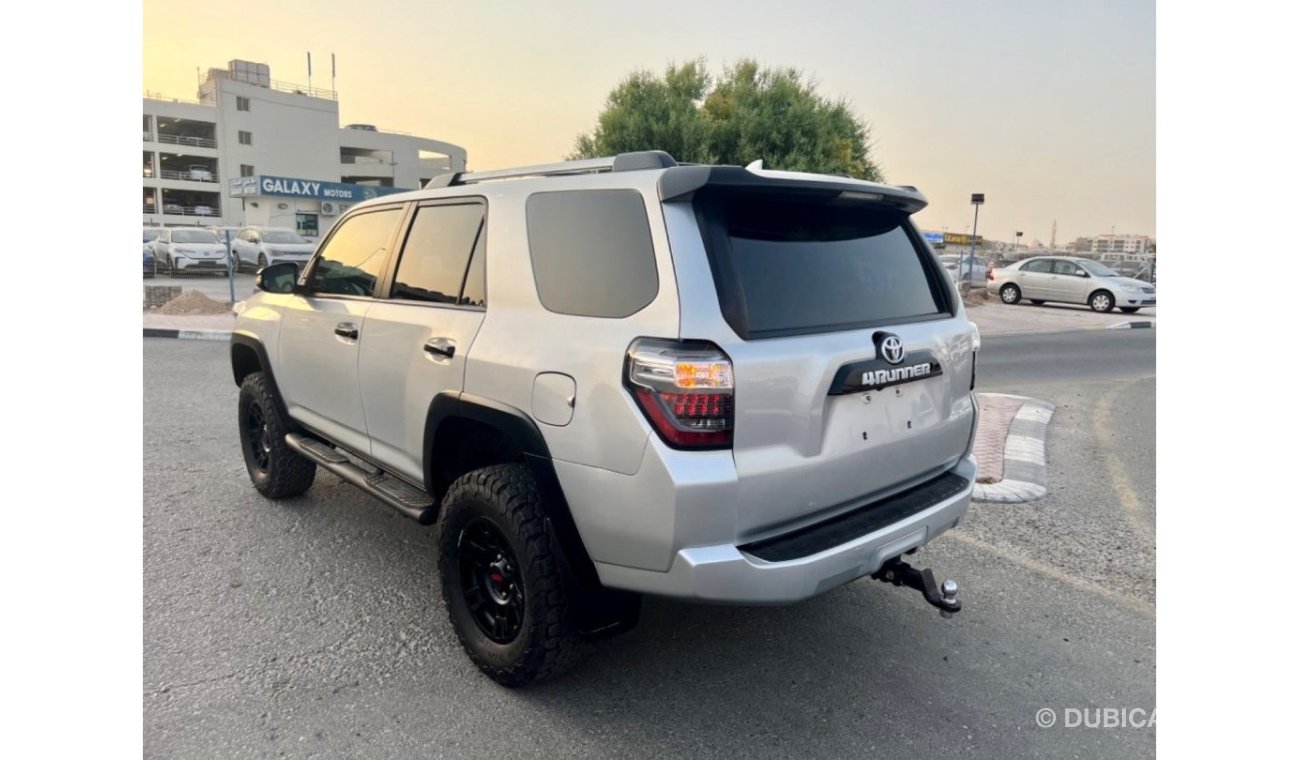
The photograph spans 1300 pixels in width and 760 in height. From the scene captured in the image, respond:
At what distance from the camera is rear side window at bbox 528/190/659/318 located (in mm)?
2627

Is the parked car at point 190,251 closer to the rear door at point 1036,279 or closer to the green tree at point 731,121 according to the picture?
the green tree at point 731,121

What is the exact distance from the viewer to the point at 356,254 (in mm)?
4172

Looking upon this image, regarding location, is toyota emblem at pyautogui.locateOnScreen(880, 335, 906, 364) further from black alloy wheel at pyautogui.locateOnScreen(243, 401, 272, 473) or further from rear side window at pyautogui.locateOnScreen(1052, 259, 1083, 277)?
rear side window at pyautogui.locateOnScreen(1052, 259, 1083, 277)

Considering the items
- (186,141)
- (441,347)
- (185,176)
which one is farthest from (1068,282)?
(186,141)

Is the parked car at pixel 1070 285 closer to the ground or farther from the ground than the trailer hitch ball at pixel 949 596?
farther from the ground

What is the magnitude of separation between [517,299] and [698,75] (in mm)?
19407

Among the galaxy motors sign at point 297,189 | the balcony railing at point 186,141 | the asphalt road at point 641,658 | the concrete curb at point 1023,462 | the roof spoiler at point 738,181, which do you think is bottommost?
the asphalt road at point 641,658

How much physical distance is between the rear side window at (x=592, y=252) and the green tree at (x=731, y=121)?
1647 cm

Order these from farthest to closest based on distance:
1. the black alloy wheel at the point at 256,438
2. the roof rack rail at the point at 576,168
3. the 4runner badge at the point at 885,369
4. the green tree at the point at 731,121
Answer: the green tree at the point at 731,121 → the black alloy wheel at the point at 256,438 → the roof rack rail at the point at 576,168 → the 4runner badge at the point at 885,369

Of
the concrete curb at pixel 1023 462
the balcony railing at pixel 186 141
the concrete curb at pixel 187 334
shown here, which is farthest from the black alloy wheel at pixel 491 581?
the balcony railing at pixel 186 141

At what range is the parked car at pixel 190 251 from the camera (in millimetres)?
24000

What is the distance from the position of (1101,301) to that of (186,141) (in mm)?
63046

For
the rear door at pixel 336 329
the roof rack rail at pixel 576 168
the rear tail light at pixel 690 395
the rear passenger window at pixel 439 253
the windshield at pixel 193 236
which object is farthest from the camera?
the windshield at pixel 193 236

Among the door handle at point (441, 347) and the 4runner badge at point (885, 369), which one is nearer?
the 4runner badge at point (885, 369)
